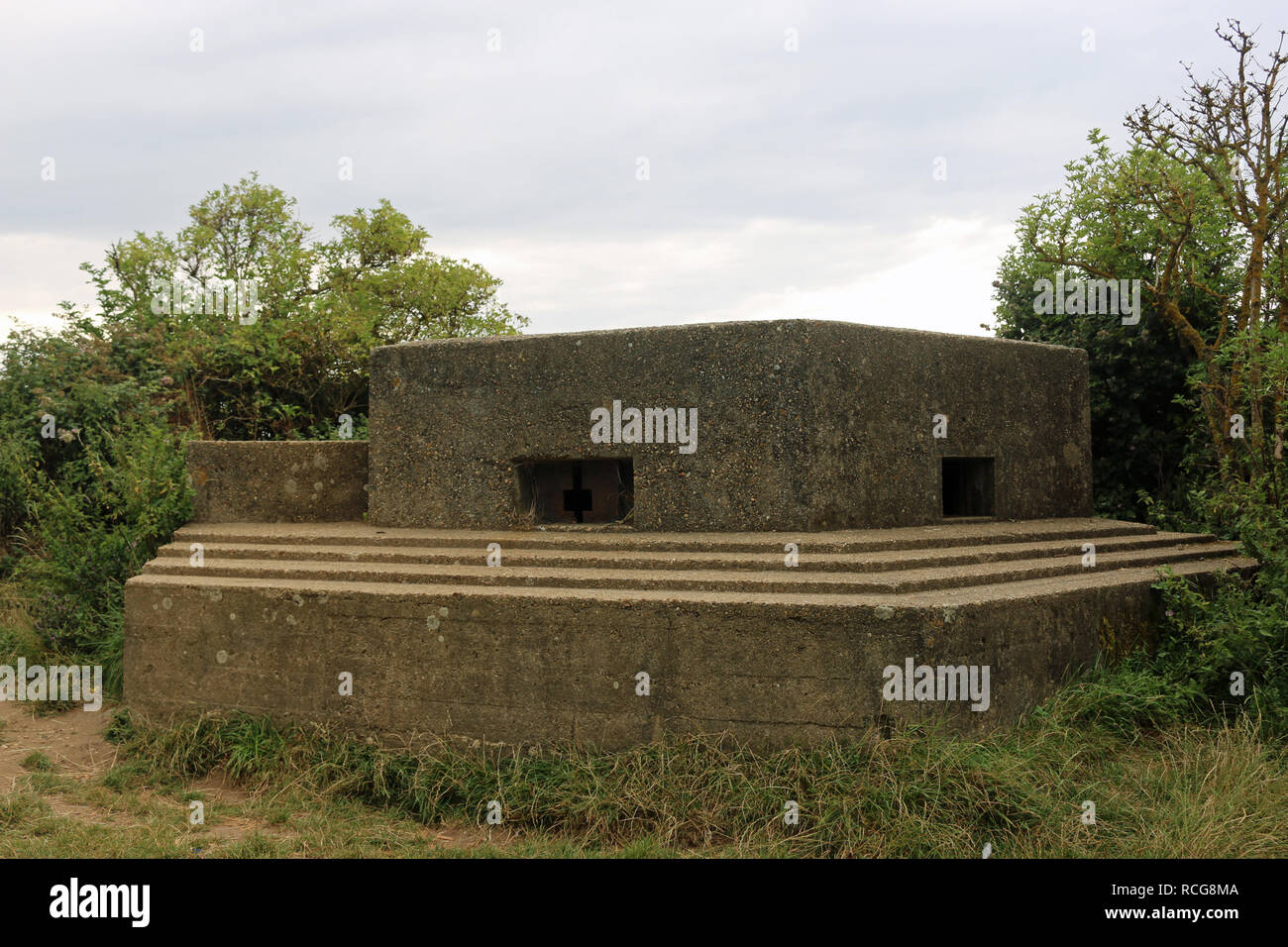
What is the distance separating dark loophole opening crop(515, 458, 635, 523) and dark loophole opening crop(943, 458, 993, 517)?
229 centimetres

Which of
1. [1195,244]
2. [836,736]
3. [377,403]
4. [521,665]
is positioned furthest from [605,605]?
[1195,244]

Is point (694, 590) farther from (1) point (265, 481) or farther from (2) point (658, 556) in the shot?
(1) point (265, 481)

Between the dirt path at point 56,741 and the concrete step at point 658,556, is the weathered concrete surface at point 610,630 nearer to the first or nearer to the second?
the concrete step at point 658,556

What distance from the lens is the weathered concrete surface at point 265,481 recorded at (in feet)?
25.4

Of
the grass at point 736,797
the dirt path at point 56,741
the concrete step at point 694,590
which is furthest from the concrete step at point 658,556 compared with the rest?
the dirt path at point 56,741

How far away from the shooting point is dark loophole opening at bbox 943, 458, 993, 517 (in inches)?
292

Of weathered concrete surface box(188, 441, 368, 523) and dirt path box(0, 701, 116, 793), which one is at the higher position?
weathered concrete surface box(188, 441, 368, 523)

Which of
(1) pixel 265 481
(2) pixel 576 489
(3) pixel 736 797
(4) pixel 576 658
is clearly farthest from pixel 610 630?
(1) pixel 265 481

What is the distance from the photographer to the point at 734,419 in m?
6.24

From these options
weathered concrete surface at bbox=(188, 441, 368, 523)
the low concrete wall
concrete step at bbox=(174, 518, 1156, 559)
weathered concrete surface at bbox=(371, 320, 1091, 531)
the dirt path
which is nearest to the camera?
the low concrete wall

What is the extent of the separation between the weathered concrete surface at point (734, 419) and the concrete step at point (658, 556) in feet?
1.45

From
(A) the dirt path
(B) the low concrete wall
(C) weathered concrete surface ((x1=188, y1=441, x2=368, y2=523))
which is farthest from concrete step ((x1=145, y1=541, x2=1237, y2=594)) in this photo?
(A) the dirt path

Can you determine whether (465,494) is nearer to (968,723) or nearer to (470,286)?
(968,723)

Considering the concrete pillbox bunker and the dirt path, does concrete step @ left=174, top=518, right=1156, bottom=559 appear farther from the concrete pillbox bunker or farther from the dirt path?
Answer: the dirt path
